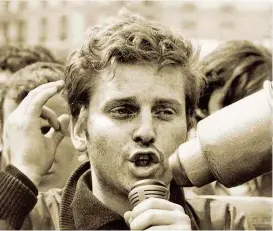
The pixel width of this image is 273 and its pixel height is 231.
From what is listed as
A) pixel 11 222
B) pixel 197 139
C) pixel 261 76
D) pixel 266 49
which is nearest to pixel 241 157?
pixel 197 139

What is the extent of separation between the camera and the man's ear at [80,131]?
42.0 inches

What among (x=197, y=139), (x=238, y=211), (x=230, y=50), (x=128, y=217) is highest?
(x=197, y=139)

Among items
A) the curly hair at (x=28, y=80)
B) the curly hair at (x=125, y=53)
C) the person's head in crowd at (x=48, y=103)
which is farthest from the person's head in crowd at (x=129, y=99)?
the curly hair at (x=28, y=80)

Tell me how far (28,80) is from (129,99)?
0.43 meters

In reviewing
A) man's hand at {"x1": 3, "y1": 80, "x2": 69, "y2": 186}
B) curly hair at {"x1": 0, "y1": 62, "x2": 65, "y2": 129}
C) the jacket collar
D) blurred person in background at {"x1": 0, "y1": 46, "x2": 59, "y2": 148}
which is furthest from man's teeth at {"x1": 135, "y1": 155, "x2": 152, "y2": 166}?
blurred person in background at {"x1": 0, "y1": 46, "x2": 59, "y2": 148}

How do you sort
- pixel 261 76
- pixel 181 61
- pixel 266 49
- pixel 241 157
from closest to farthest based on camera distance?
pixel 241 157 → pixel 181 61 → pixel 261 76 → pixel 266 49

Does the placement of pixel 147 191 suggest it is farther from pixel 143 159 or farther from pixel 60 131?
pixel 60 131

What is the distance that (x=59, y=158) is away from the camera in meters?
1.27

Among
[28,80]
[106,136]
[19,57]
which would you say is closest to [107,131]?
[106,136]

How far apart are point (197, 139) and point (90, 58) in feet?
1.24

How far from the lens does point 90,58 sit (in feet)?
3.51

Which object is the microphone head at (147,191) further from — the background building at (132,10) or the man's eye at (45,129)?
the background building at (132,10)

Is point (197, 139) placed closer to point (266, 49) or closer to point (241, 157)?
point (241, 157)

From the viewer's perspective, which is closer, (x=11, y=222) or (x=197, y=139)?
(x=197, y=139)
